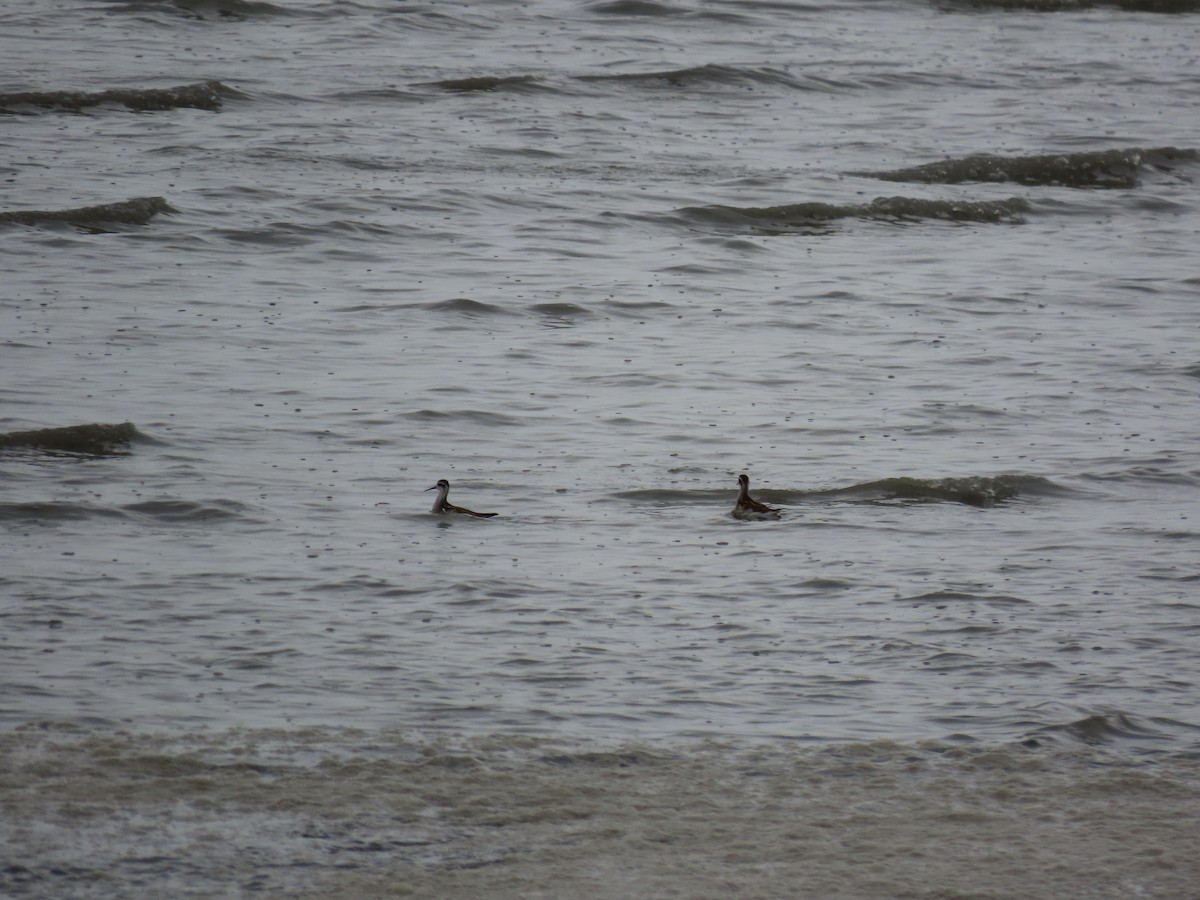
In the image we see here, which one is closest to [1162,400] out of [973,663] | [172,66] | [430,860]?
[973,663]

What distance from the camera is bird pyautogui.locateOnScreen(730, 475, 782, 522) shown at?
9.69 meters

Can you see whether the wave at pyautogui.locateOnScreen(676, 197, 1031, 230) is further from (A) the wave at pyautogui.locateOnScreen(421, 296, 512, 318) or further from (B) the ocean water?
(A) the wave at pyautogui.locateOnScreen(421, 296, 512, 318)

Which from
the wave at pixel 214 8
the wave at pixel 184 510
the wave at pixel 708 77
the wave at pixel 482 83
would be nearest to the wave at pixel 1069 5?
the wave at pixel 708 77

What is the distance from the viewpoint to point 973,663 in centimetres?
755

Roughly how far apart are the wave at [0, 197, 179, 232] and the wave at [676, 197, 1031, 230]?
5020mm

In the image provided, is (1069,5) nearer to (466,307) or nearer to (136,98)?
(136,98)

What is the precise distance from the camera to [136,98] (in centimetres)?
1816

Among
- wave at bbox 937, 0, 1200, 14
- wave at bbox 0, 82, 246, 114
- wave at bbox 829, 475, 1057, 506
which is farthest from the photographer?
wave at bbox 937, 0, 1200, 14

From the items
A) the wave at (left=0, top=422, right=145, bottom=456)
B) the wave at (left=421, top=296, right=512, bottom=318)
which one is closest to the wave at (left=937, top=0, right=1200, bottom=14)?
the wave at (left=421, top=296, right=512, bottom=318)

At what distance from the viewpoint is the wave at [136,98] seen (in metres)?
17.7

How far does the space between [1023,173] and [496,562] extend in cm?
1199

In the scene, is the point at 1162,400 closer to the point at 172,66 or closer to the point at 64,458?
the point at 64,458

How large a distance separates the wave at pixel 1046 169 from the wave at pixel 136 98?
22.6 feet

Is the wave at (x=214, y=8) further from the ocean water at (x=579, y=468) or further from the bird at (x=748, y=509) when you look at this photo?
the bird at (x=748, y=509)
